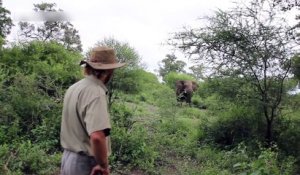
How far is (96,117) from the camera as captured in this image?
412 centimetres

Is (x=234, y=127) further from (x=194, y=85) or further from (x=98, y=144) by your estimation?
(x=194, y=85)

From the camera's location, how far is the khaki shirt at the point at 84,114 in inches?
163

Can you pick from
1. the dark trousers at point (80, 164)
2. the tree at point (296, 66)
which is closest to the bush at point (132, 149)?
the tree at point (296, 66)

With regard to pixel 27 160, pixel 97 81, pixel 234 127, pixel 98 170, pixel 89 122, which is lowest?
pixel 27 160

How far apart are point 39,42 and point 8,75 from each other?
205 centimetres

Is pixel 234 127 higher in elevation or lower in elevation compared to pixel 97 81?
lower

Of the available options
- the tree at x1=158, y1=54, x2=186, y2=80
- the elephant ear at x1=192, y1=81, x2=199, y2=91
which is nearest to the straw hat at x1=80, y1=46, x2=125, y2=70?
the elephant ear at x1=192, y1=81, x2=199, y2=91

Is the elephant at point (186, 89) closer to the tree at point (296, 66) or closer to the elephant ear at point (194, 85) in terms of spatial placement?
the elephant ear at point (194, 85)

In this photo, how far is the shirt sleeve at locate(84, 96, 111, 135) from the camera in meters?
4.11

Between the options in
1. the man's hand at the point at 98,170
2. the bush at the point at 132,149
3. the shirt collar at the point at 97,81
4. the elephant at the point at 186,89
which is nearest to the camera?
the man's hand at the point at 98,170

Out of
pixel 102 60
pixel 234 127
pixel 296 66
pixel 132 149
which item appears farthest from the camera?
pixel 234 127

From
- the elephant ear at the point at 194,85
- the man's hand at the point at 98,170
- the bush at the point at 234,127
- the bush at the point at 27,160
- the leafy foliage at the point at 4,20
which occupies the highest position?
the leafy foliage at the point at 4,20

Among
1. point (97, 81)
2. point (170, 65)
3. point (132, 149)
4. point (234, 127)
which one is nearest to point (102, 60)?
point (97, 81)

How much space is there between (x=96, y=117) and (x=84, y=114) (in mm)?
168
